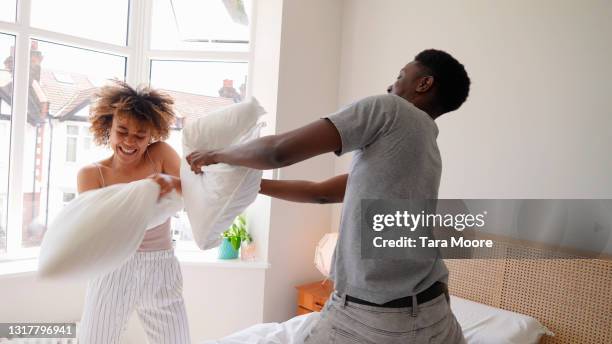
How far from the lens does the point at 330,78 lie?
330cm

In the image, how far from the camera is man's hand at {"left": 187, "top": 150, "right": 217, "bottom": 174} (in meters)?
1.31

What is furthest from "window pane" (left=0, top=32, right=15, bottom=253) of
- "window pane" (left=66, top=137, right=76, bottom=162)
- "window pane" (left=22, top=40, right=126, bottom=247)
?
"window pane" (left=66, top=137, right=76, bottom=162)

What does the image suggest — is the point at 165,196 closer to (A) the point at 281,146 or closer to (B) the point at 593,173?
(A) the point at 281,146

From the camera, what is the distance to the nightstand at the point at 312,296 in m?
2.87

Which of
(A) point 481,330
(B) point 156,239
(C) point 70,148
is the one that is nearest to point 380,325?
(A) point 481,330

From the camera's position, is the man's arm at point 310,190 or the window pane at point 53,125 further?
the window pane at point 53,125

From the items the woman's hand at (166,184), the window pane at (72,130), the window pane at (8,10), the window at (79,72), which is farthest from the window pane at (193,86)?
the woman's hand at (166,184)

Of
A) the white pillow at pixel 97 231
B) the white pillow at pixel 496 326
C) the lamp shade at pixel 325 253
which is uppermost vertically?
the white pillow at pixel 97 231

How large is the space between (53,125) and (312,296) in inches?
78.9

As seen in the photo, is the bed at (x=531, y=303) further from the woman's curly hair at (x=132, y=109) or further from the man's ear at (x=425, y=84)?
the man's ear at (x=425, y=84)

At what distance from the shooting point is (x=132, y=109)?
1925mm

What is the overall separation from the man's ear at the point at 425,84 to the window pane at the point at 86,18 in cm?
258

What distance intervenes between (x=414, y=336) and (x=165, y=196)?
3.00 ft

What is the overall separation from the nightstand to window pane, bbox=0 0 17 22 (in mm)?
2457
